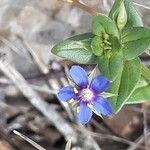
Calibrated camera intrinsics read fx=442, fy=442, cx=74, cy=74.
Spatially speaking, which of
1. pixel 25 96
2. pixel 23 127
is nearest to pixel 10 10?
pixel 25 96

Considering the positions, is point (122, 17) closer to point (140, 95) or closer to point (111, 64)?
point (111, 64)

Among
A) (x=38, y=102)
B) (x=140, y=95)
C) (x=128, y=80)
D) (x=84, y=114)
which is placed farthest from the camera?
(x=38, y=102)

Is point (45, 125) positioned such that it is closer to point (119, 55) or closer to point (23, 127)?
point (23, 127)

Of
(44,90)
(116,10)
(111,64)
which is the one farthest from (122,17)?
(44,90)

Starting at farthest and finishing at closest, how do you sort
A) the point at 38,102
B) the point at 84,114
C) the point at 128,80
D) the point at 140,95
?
the point at 38,102 → the point at 140,95 → the point at 128,80 → the point at 84,114

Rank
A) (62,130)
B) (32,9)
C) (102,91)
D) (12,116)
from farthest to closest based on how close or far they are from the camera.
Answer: (32,9), (12,116), (62,130), (102,91)

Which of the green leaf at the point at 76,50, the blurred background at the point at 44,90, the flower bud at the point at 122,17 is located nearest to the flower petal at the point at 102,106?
the green leaf at the point at 76,50

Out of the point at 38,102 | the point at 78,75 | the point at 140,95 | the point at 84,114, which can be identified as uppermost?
the point at 78,75
